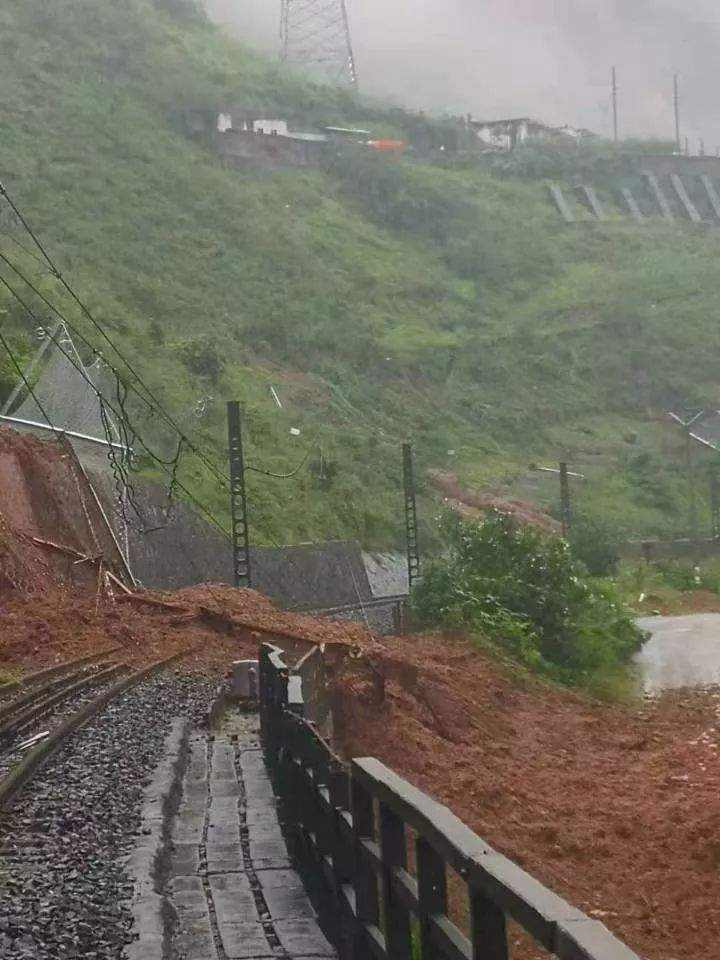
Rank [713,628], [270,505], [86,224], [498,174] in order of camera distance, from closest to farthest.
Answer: [713,628], [270,505], [86,224], [498,174]

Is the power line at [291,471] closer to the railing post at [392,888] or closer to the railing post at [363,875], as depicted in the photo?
the railing post at [363,875]

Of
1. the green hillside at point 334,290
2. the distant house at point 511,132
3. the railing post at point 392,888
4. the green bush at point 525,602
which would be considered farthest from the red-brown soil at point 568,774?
the distant house at point 511,132

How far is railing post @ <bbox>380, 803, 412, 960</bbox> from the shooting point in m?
4.43

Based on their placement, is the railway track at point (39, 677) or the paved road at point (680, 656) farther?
the paved road at point (680, 656)

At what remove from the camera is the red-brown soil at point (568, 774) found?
12.2 m

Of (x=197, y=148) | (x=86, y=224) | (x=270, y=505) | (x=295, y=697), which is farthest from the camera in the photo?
(x=197, y=148)

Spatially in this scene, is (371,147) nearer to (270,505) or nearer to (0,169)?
(0,169)

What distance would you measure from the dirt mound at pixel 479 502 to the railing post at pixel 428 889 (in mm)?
50767

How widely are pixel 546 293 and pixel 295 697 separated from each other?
287ft

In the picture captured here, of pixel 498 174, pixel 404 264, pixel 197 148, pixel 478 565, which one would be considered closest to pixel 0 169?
pixel 197 148

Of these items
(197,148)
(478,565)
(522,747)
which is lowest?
(522,747)

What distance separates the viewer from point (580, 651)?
32.8 meters

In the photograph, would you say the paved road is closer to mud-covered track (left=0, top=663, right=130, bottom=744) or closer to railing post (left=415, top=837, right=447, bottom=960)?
mud-covered track (left=0, top=663, right=130, bottom=744)

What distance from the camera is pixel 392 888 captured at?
4.45 m
